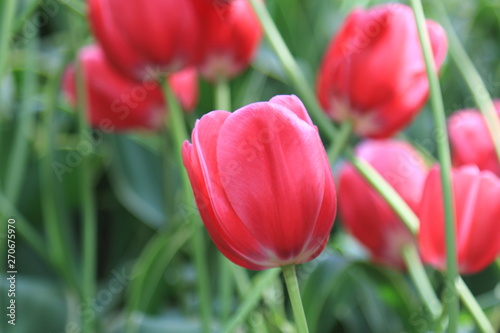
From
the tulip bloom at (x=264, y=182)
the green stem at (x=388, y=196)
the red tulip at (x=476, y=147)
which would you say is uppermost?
the tulip bloom at (x=264, y=182)

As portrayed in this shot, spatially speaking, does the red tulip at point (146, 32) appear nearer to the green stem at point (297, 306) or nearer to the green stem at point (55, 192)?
the green stem at point (55, 192)

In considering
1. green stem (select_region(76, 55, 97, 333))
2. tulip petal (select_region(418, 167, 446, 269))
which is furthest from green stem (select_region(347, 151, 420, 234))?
green stem (select_region(76, 55, 97, 333))

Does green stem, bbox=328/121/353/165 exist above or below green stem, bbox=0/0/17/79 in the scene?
below

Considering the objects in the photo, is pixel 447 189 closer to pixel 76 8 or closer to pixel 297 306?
pixel 297 306

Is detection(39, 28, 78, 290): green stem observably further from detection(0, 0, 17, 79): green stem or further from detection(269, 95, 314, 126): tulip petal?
detection(269, 95, 314, 126): tulip petal

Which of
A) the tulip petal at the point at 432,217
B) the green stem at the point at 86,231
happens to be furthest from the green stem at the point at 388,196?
the green stem at the point at 86,231

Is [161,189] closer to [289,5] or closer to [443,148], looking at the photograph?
[289,5]
